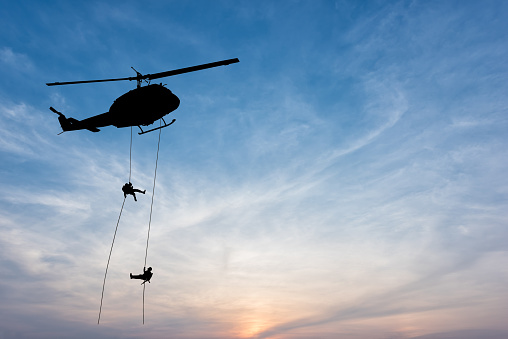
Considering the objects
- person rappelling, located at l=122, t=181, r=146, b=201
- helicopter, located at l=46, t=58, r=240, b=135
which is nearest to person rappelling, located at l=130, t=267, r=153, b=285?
person rappelling, located at l=122, t=181, r=146, b=201

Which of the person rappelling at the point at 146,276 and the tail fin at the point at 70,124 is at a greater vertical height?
the tail fin at the point at 70,124

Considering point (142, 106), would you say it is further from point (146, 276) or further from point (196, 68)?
point (146, 276)

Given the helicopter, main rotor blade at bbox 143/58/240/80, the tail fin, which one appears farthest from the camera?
the tail fin

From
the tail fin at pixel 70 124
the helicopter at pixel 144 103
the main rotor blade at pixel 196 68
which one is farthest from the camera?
the tail fin at pixel 70 124

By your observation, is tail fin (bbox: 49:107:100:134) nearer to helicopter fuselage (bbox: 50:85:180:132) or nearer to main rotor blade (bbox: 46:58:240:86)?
helicopter fuselage (bbox: 50:85:180:132)

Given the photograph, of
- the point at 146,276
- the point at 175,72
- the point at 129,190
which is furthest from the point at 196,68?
the point at 146,276

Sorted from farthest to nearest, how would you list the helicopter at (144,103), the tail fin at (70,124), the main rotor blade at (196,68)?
1. the tail fin at (70,124)
2. the helicopter at (144,103)
3. the main rotor blade at (196,68)

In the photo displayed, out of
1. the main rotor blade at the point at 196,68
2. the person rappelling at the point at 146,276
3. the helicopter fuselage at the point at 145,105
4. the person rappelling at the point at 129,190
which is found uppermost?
the main rotor blade at the point at 196,68

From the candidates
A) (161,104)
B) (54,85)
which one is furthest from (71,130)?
(161,104)

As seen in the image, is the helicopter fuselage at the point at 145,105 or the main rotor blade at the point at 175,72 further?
the helicopter fuselage at the point at 145,105

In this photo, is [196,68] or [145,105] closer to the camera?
[196,68]

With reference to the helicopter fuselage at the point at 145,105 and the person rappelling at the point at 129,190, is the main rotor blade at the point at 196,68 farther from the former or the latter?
the person rappelling at the point at 129,190

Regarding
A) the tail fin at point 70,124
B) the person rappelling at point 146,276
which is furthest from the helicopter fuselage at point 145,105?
the person rappelling at point 146,276

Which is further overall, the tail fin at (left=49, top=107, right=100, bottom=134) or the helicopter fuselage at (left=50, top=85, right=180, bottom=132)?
the tail fin at (left=49, top=107, right=100, bottom=134)
